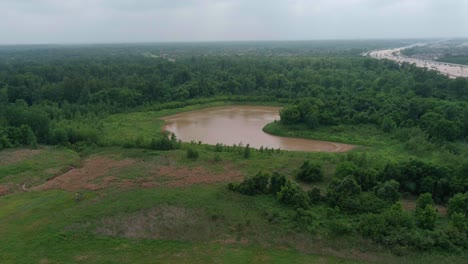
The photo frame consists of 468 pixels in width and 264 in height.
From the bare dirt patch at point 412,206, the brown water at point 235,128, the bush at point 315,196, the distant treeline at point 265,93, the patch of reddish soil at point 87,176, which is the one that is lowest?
the brown water at point 235,128

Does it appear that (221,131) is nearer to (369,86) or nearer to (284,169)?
(284,169)

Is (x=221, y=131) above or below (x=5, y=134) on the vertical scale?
below

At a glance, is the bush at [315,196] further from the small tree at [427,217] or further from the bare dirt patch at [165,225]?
the bare dirt patch at [165,225]

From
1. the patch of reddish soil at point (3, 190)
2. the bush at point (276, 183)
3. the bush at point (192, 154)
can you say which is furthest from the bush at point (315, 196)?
the patch of reddish soil at point (3, 190)

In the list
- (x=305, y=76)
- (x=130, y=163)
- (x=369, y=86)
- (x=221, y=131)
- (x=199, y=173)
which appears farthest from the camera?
(x=305, y=76)

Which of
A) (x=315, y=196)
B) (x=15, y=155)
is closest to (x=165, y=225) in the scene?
(x=315, y=196)

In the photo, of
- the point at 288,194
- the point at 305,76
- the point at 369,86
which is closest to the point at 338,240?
the point at 288,194
